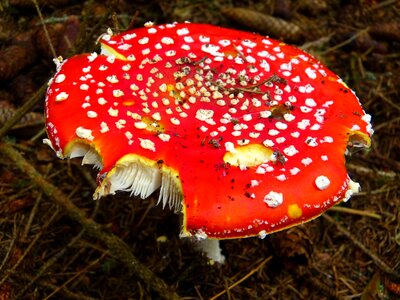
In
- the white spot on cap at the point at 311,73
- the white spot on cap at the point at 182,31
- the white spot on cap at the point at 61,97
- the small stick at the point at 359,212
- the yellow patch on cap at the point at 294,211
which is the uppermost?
the white spot on cap at the point at 182,31

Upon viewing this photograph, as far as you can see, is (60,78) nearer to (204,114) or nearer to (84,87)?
(84,87)

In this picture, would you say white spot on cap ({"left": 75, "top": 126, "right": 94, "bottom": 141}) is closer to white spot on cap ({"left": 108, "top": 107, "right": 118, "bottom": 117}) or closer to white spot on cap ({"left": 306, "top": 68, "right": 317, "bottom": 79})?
white spot on cap ({"left": 108, "top": 107, "right": 118, "bottom": 117})

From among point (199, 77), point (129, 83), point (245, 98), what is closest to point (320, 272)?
point (245, 98)

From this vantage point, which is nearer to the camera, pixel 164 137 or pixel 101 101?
pixel 164 137

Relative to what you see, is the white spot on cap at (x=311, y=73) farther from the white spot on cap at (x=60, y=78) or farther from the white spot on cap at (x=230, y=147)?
the white spot on cap at (x=60, y=78)

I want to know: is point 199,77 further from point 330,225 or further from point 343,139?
point 330,225

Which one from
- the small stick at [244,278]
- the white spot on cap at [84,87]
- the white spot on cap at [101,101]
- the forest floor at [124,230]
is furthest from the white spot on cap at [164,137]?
the small stick at [244,278]

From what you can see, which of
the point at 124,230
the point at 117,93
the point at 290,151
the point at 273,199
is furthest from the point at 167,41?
the point at 124,230
